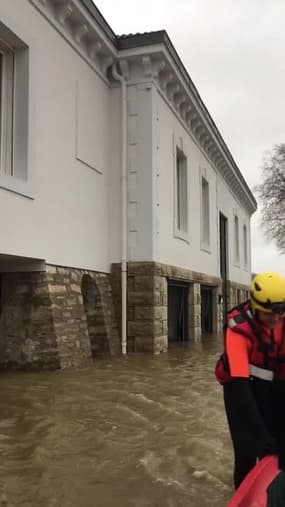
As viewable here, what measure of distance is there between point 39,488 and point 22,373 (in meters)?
4.70

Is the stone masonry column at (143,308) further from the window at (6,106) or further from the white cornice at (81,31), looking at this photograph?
the white cornice at (81,31)

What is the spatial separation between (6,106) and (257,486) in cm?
691

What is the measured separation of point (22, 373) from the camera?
317 inches

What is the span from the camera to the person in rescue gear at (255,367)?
2615 mm

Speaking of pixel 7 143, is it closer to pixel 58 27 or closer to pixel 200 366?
pixel 58 27

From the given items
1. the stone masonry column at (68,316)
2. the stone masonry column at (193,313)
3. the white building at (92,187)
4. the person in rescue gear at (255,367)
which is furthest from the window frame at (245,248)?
the person in rescue gear at (255,367)

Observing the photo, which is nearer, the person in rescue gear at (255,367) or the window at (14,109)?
the person in rescue gear at (255,367)

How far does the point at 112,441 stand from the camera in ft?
15.0

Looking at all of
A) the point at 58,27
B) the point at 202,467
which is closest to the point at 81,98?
the point at 58,27

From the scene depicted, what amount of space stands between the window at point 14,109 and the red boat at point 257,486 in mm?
6062

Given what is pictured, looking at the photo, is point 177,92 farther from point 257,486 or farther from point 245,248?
point 245,248

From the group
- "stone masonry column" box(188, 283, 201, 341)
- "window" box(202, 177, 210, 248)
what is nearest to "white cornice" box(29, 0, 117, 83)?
"stone masonry column" box(188, 283, 201, 341)

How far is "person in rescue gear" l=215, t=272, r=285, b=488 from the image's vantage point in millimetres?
2615

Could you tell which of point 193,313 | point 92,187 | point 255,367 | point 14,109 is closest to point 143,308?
point 92,187
